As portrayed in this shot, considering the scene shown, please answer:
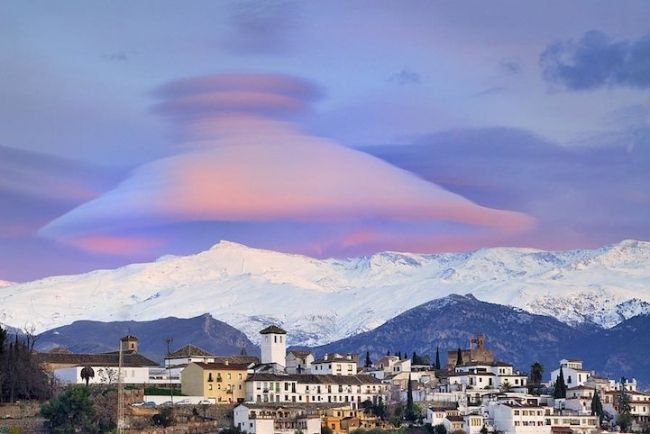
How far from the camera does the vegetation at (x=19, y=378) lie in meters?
82.8

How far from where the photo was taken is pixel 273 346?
97.8 m

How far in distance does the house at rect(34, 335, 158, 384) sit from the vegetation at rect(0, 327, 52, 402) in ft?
15.9

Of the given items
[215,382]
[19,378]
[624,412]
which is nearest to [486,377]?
[624,412]

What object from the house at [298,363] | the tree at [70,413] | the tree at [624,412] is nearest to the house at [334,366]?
the house at [298,363]

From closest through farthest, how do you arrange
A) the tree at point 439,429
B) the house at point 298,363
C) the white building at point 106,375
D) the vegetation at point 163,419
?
the vegetation at point 163,419, the tree at point 439,429, the white building at point 106,375, the house at point 298,363

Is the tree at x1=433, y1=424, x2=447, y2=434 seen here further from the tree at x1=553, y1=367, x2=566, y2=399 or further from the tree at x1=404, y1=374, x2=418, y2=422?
the tree at x1=553, y1=367, x2=566, y2=399

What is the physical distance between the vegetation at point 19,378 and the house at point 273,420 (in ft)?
39.8

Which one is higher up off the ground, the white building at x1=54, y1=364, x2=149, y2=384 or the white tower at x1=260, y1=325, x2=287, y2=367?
the white tower at x1=260, y1=325, x2=287, y2=367

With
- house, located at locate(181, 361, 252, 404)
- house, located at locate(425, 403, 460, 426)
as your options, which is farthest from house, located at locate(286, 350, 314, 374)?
house, located at locate(425, 403, 460, 426)

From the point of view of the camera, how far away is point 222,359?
96.4 meters

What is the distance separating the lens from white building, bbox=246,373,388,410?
8875cm

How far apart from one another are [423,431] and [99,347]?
109044 millimetres

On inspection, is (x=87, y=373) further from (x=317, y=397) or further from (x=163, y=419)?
(x=317, y=397)

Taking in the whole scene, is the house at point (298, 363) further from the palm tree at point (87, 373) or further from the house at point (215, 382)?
the palm tree at point (87, 373)
